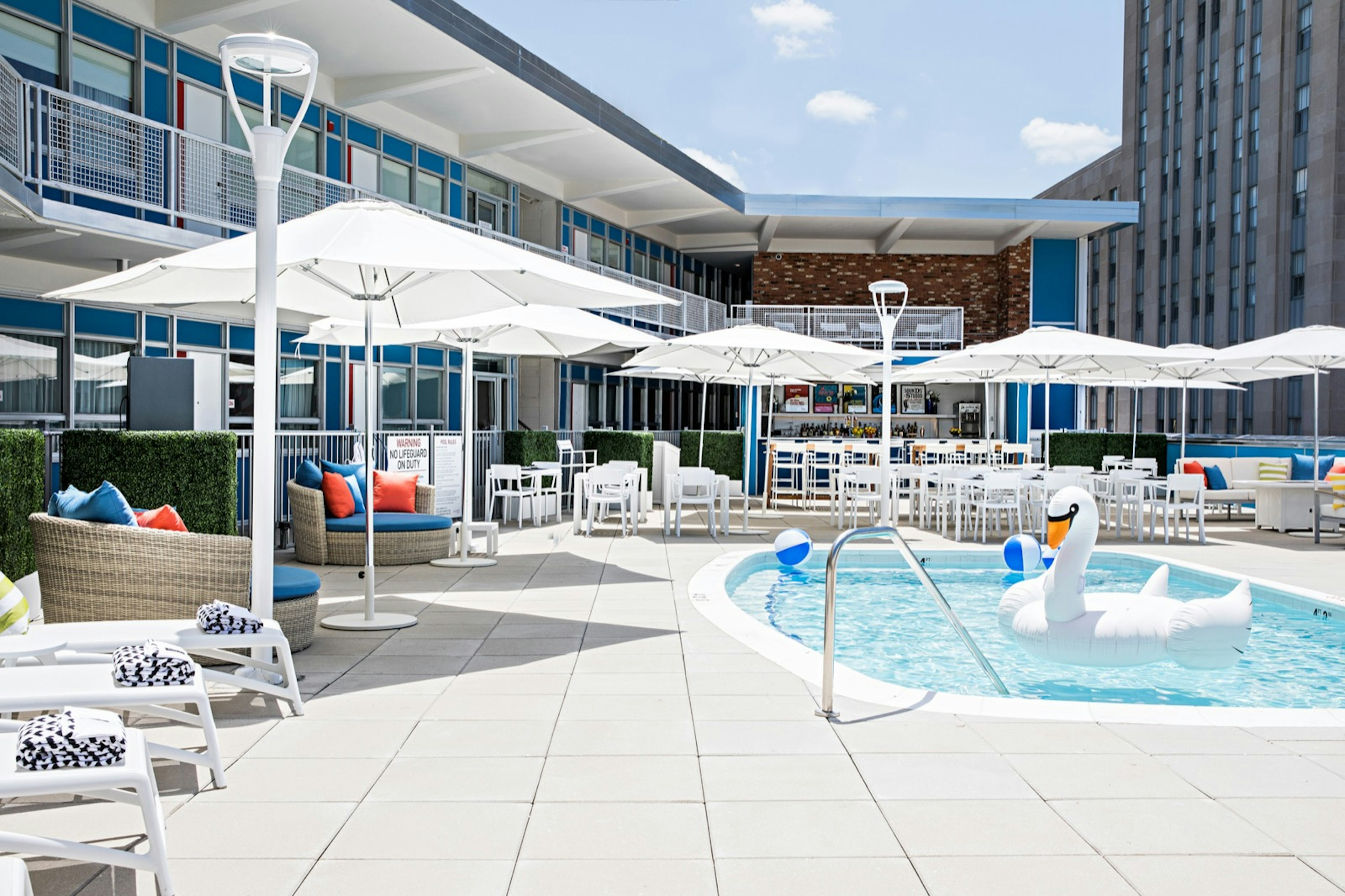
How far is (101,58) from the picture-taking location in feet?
38.4

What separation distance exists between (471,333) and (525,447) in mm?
5704

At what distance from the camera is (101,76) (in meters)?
11.7

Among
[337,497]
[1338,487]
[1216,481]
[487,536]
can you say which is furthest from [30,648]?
[1216,481]

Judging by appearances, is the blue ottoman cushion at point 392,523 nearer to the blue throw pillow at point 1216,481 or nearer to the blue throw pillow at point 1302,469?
the blue throw pillow at point 1216,481

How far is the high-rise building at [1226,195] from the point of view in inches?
1561

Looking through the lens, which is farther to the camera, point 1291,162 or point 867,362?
point 1291,162

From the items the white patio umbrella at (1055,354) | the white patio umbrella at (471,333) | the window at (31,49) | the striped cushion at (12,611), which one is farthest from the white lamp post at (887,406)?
the window at (31,49)

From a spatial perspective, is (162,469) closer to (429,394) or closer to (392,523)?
(392,523)

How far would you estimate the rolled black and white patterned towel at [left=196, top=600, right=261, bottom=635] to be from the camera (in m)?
4.50

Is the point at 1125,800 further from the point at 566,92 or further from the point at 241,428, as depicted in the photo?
the point at 566,92

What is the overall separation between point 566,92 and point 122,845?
620 inches

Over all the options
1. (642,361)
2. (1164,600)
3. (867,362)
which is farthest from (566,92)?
(1164,600)

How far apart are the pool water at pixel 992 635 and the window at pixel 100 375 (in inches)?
286

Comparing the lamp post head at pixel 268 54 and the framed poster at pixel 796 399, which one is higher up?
the lamp post head at pixel 268 54
